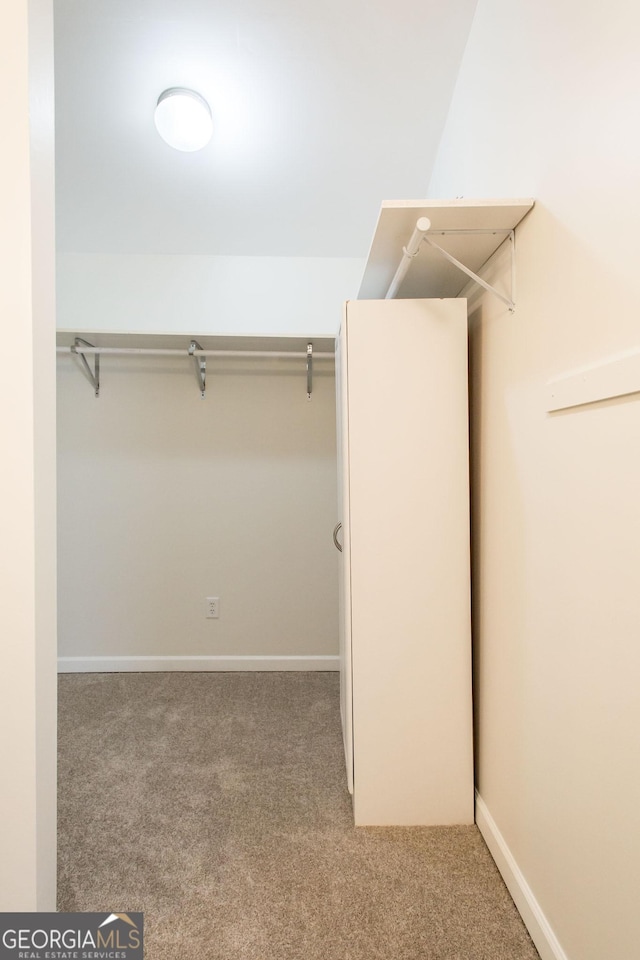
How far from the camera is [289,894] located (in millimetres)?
1276

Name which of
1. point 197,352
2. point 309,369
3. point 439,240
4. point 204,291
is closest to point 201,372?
point 197,352

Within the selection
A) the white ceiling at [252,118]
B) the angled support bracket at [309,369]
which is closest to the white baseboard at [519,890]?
the angled support bracket at [309,369]

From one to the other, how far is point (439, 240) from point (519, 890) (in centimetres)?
184

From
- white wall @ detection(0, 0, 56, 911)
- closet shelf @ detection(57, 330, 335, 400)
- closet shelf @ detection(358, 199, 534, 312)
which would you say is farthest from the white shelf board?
white wall @ detection(0, 0, 56, 911)

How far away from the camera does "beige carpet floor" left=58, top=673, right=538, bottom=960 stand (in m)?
1.16

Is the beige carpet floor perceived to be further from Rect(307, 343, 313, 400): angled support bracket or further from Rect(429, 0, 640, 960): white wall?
Rect(307, 343, 313, 400): angled support bracket

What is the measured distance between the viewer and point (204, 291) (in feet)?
8.68

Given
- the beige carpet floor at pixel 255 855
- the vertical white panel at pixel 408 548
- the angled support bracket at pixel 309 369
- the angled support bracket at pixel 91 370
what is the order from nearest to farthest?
the beige carpet floor at pixel 255 855 < the vertical white panel at pixel 408 548 < the angled support bracket at pixel 309 369 < the angled support bracket at pixel 91 370

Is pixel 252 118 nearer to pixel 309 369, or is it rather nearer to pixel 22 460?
pixel 309 369

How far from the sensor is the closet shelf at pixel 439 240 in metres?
1.19

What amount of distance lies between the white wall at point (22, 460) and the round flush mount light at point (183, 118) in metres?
0.92

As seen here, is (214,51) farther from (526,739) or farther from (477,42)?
(526,739)

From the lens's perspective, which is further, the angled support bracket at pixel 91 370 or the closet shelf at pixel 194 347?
the angled support bracket at pixel 91 370

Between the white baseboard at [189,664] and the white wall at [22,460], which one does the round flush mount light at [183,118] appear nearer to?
the white wall at [22,460]
